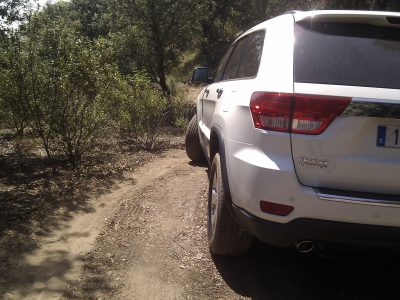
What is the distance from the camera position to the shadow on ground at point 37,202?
3.15 metres

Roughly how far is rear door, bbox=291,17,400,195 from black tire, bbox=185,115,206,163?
3.81m

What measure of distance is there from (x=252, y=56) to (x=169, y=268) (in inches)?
71.4

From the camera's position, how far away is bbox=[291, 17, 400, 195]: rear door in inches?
86.0

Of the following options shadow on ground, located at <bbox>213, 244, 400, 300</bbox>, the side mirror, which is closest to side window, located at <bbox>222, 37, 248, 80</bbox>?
the side mirror

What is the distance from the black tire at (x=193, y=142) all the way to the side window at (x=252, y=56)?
253cm

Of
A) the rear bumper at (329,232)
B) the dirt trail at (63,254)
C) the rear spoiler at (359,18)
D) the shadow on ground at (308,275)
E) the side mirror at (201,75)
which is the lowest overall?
the shadow on ground at (308,275)

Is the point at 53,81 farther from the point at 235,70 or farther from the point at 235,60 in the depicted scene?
the point at 235,70

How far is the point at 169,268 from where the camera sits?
317 centimetres

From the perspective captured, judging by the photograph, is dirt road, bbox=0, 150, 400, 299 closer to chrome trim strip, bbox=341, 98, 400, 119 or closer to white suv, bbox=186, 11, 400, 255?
white suv, bbox=186, 11, 400, 255

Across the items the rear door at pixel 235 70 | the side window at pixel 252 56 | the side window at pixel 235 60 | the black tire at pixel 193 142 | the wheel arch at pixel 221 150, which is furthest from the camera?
the black tire at pixel 193 142

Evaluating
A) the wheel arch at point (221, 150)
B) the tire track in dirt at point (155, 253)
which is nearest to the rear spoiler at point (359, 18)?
the wheel arch at point (221, 150)

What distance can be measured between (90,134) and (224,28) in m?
18.9

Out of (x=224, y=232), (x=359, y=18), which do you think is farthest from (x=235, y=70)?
(x=224, y=232)

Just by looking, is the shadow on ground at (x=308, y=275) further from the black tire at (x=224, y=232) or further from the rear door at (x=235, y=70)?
the rear door at (x=235, y=70)
